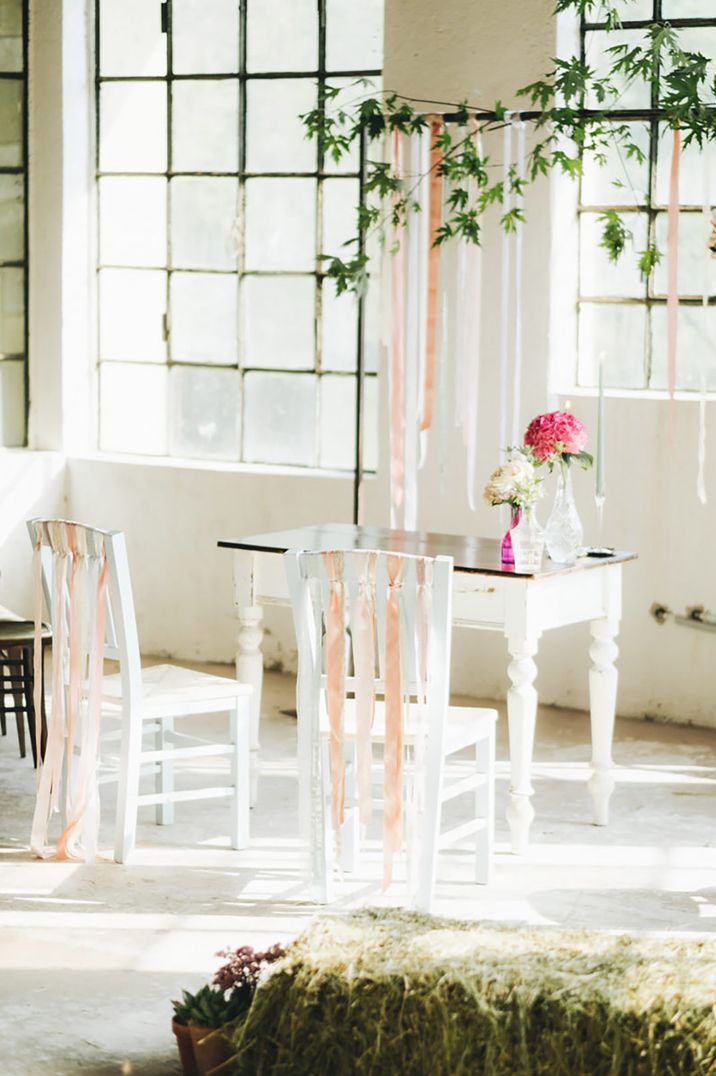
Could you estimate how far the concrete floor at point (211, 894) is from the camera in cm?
360

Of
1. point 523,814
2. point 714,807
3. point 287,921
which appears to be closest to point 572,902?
point 523,814

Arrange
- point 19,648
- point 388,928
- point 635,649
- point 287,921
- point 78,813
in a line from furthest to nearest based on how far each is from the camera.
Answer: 1. point 635,649
2. point 19,648
3. point 78,813
4. point 287,921
5. point 388,928

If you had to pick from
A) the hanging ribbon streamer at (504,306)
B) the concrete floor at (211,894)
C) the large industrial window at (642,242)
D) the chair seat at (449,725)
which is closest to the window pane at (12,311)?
the hanging ribbon streamer at (504,306)

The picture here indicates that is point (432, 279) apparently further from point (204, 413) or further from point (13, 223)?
point (13, 223)

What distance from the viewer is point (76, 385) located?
7.77m

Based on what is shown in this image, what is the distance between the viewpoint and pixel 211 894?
4430 millimetres

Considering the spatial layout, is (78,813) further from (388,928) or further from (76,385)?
(76,385)

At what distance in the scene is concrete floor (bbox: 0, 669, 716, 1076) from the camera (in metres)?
3.60

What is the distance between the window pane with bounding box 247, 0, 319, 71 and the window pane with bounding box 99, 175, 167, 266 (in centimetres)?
73

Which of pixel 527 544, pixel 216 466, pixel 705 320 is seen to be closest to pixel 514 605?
pixel 527 544

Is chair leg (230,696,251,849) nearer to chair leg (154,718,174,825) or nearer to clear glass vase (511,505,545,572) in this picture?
chair leg (154,718,174,825)

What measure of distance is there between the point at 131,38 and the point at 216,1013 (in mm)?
5441

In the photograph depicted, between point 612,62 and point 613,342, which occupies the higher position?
point 612,62

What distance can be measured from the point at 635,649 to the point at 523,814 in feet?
6.22
